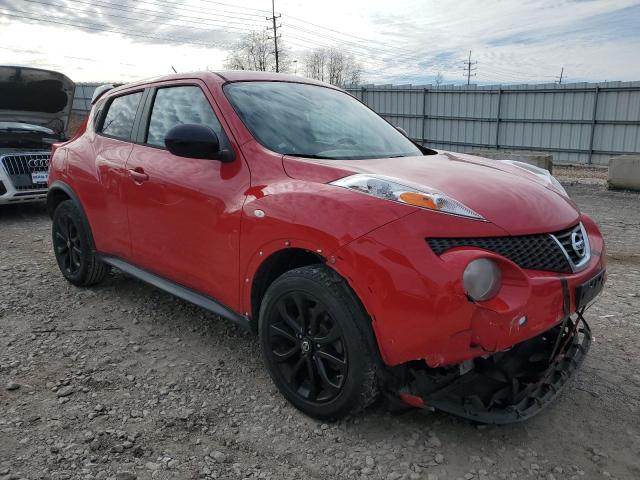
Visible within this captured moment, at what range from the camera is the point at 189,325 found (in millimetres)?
3889

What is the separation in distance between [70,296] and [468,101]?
734 inches

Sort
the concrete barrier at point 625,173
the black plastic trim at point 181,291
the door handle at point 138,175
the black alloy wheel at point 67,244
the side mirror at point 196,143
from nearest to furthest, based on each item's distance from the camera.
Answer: the side mirror at point 196,143 → the black plastic trim at point 181,291 → the door handle at point 138,175 → the black alloy wheel at point 67,244 → the concrete barrier at point 625,173

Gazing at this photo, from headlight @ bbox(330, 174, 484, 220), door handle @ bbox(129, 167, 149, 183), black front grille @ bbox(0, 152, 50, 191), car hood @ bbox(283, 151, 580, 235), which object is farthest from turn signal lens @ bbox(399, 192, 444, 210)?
black front grille @ bbox(0, 152, 50, 191)

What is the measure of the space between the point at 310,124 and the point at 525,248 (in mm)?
1509

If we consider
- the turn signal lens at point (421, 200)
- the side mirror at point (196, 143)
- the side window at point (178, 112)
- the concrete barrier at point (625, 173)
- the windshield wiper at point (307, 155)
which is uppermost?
the side window at point (178, 112)

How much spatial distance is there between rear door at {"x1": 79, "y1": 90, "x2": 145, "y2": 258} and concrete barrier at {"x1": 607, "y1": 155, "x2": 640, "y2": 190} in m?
9.92

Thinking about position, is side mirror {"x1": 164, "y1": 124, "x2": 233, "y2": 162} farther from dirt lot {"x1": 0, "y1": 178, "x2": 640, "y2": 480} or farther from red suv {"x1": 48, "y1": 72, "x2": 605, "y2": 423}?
dirt lot {"x1": 0, "y1": 178, "x2": 640, "y2": 480}

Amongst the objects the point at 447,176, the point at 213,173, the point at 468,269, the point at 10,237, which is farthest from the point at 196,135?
the point at 10,237

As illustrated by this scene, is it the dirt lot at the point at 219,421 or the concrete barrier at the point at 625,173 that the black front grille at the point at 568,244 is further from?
the concrete barrier at the point at 625,173

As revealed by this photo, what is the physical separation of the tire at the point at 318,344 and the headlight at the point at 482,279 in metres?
0.47

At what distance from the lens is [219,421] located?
2.70m

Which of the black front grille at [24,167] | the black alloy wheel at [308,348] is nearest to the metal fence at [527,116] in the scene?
the black front grille at [24,167]

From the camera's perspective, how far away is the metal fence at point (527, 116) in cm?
1716

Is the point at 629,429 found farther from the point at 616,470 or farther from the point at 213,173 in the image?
the point at 213,173
